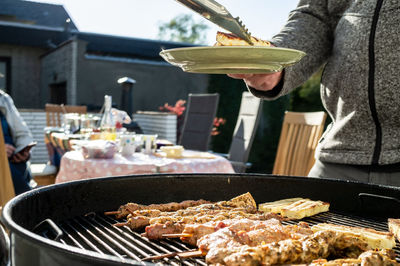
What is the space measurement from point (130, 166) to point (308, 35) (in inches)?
63.8

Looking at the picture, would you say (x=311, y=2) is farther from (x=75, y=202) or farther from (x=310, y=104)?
(x=310, y=104)

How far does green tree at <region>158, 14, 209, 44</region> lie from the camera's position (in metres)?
40.8

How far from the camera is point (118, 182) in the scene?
1477 millimetres

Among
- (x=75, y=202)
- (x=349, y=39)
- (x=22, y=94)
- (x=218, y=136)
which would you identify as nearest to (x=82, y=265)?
(x=75, y=202)

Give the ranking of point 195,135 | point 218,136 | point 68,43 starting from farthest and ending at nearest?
point 68,43 → point 218,136 → point 195,135

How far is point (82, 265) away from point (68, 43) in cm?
1214

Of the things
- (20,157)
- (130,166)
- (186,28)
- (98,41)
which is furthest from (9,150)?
(186,28)

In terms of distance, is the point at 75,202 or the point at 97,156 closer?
the point at 75,202

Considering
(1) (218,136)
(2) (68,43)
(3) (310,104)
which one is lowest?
(1) (218,136)

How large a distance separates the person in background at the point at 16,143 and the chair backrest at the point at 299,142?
227 cm

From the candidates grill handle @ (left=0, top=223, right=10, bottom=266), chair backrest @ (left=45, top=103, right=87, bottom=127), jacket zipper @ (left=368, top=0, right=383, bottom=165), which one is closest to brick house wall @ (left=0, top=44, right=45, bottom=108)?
chair backrest @ (left=45, top=103, right=87, bottom=127)

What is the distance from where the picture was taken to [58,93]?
13.6 m

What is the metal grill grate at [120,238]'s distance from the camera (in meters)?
1.05

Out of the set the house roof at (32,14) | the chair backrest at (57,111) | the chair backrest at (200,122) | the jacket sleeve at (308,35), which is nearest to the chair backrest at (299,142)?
the jacket sleeve at (308,35)
